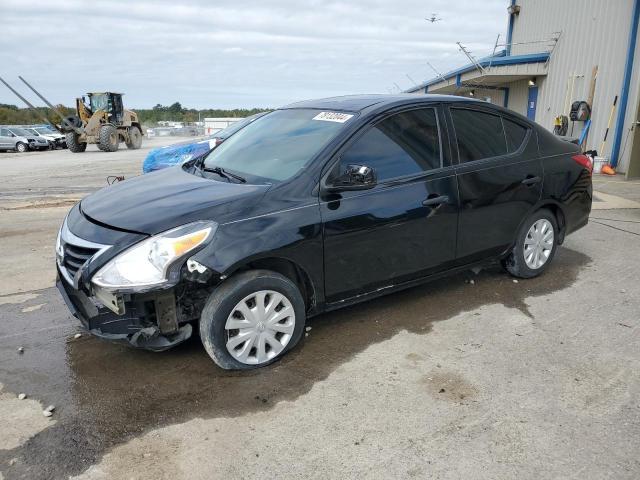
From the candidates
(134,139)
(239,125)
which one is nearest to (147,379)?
(239,125)

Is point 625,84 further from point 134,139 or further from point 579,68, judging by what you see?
point 134,139

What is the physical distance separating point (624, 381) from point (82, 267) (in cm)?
335

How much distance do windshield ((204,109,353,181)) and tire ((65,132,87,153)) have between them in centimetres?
2459

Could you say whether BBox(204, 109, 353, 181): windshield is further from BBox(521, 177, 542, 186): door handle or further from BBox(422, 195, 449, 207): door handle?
BBox(521, 177, 542, 186): door handle

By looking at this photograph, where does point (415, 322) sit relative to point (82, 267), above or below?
below

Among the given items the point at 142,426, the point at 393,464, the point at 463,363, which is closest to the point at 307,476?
the point at 393,464

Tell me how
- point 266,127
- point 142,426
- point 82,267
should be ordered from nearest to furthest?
point 142,426, point 82,267, point 266,127

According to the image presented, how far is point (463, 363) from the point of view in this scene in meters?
3.54

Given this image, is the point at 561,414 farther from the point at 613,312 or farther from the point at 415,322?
the point at 613,312

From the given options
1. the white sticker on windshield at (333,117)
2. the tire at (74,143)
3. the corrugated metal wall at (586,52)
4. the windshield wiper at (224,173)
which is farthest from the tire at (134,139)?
the white sticker on windshield at (333,117)

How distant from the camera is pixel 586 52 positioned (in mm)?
14562

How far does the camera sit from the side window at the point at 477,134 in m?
4.33

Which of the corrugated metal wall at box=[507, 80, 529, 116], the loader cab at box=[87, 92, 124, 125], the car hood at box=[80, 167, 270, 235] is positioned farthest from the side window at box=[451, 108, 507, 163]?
the loader cab at box=[87, 92, 124, 125]

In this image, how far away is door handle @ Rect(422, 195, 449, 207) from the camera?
4016 mm
